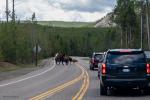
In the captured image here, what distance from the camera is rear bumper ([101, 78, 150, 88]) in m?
22.6

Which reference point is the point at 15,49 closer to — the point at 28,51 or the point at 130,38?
the point at 28,51

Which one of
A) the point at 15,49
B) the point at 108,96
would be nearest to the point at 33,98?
the point at 108,96

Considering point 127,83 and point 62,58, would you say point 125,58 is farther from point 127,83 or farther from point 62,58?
point 62,58

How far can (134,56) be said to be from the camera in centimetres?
2294

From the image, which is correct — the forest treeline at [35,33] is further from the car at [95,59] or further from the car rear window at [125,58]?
the car rear window at [125,58]

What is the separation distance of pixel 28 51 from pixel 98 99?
64.6 meters

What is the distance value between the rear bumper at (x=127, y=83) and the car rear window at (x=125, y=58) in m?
0.73

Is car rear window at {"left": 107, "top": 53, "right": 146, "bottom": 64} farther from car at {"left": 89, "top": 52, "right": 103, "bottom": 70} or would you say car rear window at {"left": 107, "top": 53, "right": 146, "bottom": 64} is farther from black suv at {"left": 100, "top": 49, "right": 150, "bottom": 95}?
car at {"left": 89, "top": 52, "right": 103, "bottom": 70}

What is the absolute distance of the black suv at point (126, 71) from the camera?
893 inches

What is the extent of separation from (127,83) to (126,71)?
18.4 inches

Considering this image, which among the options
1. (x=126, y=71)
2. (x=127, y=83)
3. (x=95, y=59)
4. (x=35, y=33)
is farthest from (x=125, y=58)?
(x=35, y=33)

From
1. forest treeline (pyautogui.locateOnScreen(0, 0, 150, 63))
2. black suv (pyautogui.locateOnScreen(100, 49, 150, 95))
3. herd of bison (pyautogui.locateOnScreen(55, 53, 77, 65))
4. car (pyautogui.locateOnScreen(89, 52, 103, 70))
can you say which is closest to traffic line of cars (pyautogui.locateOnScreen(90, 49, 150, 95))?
black suv (pyautogui.locateOnScreen(100, 49, 150, 95))

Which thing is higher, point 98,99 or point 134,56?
point 134,56

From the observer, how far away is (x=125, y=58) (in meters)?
23.0
